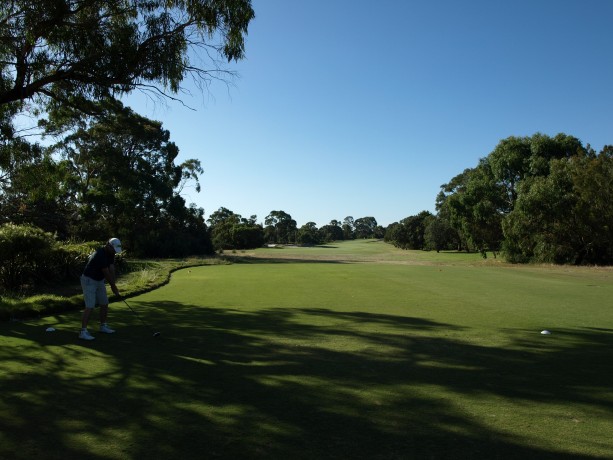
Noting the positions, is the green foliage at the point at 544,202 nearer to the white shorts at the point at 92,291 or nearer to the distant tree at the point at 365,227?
the white shorts at the point at 92,291

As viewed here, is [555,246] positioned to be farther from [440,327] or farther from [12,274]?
[12,274]

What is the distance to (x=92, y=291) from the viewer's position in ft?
27.8

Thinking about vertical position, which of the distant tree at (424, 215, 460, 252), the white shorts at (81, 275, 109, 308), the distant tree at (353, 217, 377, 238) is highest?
the distant tree at (353, 217, 377, 238)

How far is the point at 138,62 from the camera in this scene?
999 cm

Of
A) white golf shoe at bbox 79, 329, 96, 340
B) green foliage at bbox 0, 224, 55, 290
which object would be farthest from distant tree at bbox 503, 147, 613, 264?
white golf shoe at bbox 79, 329, 96, 340

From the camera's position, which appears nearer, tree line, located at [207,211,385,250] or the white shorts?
the white shorts

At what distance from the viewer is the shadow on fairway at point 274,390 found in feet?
12.7

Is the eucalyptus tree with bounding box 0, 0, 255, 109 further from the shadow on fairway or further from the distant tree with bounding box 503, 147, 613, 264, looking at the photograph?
the distant tree with bounding box 503, 147, 613, 264

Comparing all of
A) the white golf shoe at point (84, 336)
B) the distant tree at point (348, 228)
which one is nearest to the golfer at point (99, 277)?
the white golf shoe at point (84, 336)

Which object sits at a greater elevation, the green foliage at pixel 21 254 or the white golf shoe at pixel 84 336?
the green foliage at pixel 21 254

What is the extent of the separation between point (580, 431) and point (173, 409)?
3.93 metres

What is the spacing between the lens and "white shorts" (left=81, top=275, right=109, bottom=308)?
27.5ft

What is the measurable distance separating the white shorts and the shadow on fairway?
0.70 m

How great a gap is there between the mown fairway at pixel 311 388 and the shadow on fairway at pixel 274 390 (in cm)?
2
